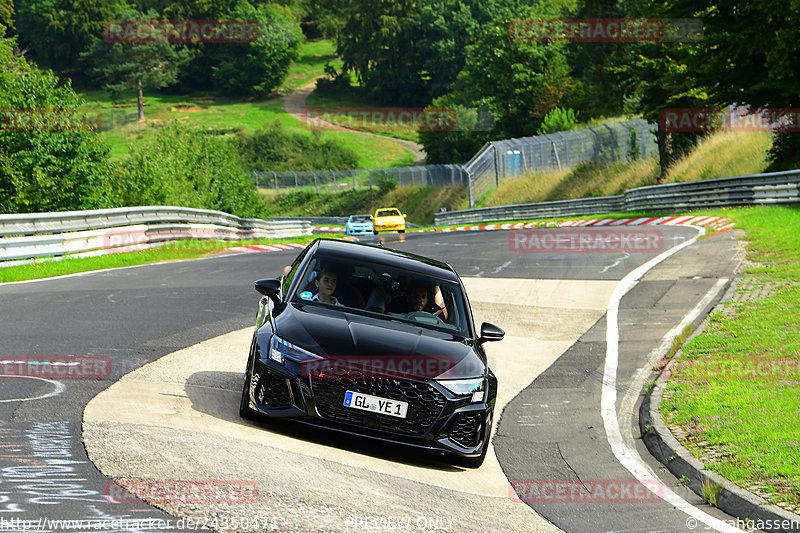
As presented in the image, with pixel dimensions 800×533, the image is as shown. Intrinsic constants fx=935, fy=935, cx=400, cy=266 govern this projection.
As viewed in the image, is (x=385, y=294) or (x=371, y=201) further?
(x=371, y=201)

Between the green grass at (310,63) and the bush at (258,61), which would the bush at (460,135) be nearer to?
the bush at (258,61)

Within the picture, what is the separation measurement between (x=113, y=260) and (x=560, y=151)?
124 ft

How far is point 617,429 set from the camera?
9.40 metres

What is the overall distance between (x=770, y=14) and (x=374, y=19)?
125609 mm

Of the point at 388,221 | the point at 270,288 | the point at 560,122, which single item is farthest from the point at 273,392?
the point at 560,122

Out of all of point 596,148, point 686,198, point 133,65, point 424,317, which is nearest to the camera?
point 424,317

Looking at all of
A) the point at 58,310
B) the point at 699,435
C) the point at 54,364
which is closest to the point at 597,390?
the point at 699,435

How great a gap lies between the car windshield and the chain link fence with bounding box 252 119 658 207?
4296cm

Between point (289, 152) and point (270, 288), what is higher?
point (270, 288)

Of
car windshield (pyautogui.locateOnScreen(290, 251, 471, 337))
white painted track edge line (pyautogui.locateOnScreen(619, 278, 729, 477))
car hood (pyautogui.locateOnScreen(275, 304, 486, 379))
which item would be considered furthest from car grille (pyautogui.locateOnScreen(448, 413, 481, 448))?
white painted track edge line (pyautogui.locateOnScreen(619, 278, 729, 477))

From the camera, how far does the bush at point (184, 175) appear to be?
3562 centimetres

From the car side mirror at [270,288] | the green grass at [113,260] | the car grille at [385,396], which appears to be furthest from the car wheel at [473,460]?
the green grass at [113,260]

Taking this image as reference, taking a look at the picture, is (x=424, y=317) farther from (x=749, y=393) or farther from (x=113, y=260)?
(x=113, y=260)

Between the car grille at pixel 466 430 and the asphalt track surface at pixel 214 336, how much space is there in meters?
0.50
